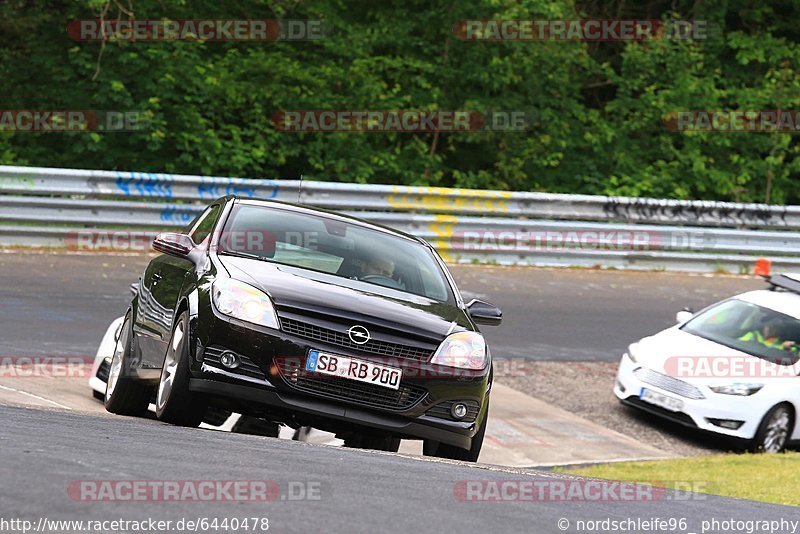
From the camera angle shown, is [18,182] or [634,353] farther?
[18,182]

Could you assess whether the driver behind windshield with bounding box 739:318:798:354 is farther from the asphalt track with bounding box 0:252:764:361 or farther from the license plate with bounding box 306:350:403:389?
the license plate with bounding box 306:350:403:389

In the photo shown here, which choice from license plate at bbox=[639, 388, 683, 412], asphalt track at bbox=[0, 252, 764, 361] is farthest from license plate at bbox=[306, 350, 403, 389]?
license plate at bbox=[639, 388, 683, 412]

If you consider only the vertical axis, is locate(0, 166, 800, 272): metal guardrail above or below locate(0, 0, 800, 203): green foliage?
below

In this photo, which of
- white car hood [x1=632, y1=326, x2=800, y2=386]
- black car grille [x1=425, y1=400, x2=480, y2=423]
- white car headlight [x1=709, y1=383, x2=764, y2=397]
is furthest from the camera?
white car hood [x1=632, y1=326, x2=800, y2=386]

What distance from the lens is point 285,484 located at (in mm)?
5859

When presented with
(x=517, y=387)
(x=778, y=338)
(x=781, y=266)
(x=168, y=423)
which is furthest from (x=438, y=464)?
(x=781, y=266)

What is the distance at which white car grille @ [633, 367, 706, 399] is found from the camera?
13.2 meters

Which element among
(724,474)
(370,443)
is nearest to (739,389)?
(724,474)

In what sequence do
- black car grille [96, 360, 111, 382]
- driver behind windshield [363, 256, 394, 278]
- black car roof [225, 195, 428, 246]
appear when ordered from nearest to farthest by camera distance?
driver behind windshield [363, 256, 394, 278]
black car roof [225, 195, 428, 246]
black car grille [96, 360, 111, 382]

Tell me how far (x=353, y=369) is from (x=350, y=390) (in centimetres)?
12

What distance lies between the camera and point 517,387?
45.3 feet

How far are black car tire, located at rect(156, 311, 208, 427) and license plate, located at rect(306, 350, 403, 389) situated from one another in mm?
678

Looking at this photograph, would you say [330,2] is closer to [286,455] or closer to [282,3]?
[282,3]

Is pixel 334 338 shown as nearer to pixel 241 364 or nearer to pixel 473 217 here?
pixel 241 364
